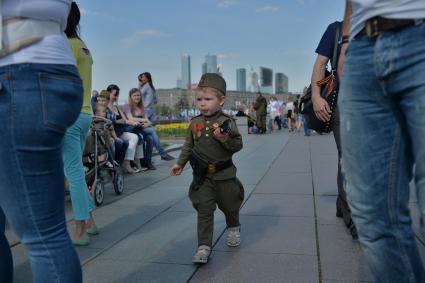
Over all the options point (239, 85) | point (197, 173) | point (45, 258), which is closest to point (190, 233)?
point (197, 173)

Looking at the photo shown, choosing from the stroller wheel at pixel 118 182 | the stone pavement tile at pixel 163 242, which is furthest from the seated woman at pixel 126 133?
the stone pavement tile at pixel 163 242

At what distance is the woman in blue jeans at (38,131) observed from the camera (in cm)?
173


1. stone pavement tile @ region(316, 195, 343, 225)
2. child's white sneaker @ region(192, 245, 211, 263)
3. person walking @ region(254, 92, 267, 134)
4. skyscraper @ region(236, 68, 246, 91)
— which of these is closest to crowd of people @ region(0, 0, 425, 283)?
child's white sneaker @ region(192, 245, 211, 263)

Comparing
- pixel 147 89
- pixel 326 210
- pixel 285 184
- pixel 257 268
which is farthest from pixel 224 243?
pixel 147 89

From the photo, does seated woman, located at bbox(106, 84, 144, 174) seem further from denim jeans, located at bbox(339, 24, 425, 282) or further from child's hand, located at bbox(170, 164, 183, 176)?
denim jeans, located at bbox(339, 24, 425, 282)

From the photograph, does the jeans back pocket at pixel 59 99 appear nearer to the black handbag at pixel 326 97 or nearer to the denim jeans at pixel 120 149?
the black handbag at pixel 326 97

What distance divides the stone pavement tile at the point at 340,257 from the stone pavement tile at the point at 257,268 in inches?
3.8

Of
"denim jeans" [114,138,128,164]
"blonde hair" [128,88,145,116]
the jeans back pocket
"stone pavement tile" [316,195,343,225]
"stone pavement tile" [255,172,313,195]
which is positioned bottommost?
"stone pavement tile" [316,195,343,225]

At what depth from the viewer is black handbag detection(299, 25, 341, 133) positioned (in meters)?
3.74

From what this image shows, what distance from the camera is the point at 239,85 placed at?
165 m

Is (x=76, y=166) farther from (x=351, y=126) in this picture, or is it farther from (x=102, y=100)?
(x=102, y=100)

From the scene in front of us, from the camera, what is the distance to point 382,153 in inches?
66.5

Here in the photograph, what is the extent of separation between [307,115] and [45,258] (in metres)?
2.74

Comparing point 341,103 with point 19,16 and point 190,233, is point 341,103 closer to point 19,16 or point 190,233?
point 19,16
